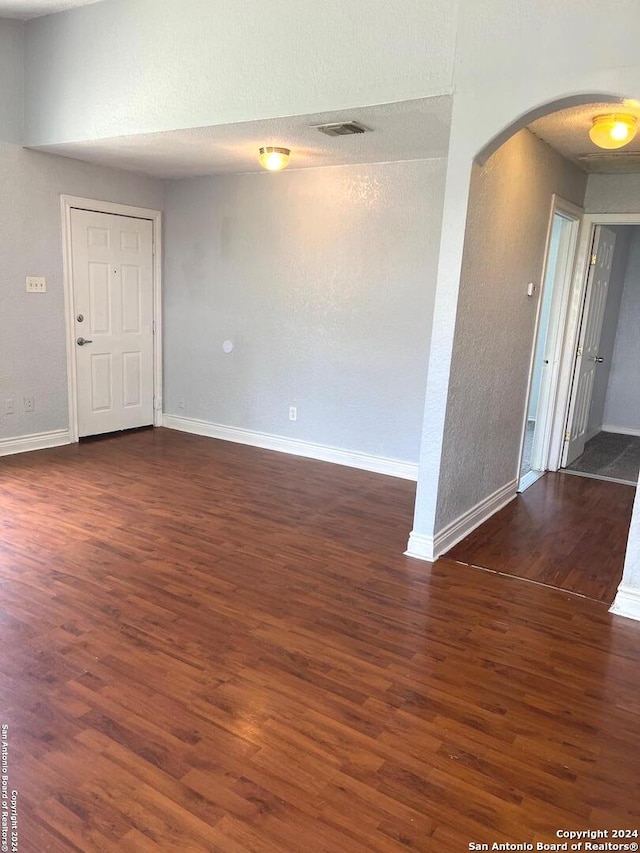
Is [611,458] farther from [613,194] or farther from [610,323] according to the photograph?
[613,194]

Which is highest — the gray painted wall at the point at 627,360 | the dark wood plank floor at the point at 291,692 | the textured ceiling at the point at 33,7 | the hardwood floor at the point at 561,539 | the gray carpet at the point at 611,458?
the textured ceiling at the point at 33,7

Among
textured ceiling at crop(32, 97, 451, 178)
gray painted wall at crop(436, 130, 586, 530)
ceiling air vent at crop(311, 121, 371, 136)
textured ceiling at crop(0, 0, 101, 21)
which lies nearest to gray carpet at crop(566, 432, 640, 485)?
gray painted wall at crop(436, 130, 586, 530)

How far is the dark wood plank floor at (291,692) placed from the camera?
1.67 m

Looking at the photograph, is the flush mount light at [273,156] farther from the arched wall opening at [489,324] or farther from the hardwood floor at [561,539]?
the hardwood floor at [561,539]

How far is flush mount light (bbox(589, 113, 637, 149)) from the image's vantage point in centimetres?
296

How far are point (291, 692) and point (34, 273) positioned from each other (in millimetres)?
4001

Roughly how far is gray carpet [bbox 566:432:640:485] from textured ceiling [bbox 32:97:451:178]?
2905 mm

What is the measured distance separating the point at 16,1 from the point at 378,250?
2841 mm

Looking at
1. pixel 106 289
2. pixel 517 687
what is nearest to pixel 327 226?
pixel 106 289

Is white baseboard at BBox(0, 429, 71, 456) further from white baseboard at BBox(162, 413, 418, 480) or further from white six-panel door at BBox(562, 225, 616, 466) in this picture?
white six-panel door at BBox(562, 225, 616, 466)

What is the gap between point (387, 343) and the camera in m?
4.66

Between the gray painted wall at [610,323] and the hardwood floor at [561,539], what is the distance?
73.3 inches

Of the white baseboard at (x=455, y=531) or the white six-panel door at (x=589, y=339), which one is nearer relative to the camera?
the white baseboard at (x=455, y=531)

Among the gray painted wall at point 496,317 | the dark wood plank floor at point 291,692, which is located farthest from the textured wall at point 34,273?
the gray painted wall at point 496,317
